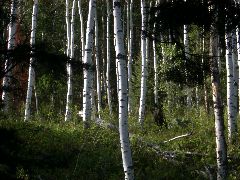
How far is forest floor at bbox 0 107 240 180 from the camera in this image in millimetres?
8523

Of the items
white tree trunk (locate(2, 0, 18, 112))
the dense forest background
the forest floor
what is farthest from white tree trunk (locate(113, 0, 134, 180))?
white tree trunk (locate(2, 0, 18, 112))

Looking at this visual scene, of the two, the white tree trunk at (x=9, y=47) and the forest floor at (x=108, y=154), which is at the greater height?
the white tree trunk at (x=9, y=47)

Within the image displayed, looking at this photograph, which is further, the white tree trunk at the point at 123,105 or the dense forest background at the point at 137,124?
the white tree trunk at the point at 123,105

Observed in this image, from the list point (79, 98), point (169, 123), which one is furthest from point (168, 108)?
point (79, 98)

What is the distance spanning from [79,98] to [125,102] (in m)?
23.6

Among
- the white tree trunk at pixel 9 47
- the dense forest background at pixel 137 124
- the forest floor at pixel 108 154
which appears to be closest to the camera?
the dense forest background at pixel 137 124

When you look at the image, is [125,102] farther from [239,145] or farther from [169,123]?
[169,123]

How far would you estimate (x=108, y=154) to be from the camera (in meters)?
9.48

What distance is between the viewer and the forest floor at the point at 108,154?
852 cm

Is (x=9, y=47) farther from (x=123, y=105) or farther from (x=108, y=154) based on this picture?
Result: (x=108, y=154)

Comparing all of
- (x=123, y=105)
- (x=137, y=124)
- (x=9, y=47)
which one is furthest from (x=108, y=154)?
(x=9, y=47)

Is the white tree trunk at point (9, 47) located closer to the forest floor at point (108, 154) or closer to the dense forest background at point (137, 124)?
the dense forest background at point (137, 124)

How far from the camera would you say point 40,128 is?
36.7 feet

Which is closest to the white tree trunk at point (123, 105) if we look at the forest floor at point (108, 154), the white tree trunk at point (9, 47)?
the forest floor at point (108, 154)
